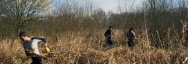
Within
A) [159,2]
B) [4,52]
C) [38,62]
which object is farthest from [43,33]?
[38,62]

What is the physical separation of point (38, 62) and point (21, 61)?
2.38 meters

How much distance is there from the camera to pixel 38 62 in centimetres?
763

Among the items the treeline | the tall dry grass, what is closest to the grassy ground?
the tall dry grass

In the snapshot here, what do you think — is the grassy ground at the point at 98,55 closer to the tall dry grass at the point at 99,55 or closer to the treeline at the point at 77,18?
the tall dry grass at the point at 99,55

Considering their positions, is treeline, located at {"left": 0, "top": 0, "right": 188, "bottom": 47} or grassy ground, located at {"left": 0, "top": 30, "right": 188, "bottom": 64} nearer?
grassy ground, located at {"left": 0, "top": 30, "right": 188, "bottom": 64}

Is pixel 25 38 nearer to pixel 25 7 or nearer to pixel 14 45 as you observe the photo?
pixel 14 45

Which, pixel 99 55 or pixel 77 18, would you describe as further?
pixel 77 18

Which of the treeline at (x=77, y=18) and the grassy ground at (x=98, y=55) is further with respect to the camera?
the treeline at (x=77, y=18)

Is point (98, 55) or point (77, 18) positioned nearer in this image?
point (98, 55)

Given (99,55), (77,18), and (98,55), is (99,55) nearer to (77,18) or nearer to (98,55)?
(98,55)

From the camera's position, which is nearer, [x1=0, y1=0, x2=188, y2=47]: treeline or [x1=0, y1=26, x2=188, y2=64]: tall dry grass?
[x1=0, y1=26, x2=188, y2=64]: tall dry grass

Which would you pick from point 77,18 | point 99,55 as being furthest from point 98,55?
point 77,18

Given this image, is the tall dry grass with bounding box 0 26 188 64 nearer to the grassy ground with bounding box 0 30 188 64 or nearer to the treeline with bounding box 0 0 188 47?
the grassy ground with bounding box 0 30 188 64

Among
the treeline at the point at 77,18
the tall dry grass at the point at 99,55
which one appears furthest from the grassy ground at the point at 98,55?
the treeline at the point at 77,18
